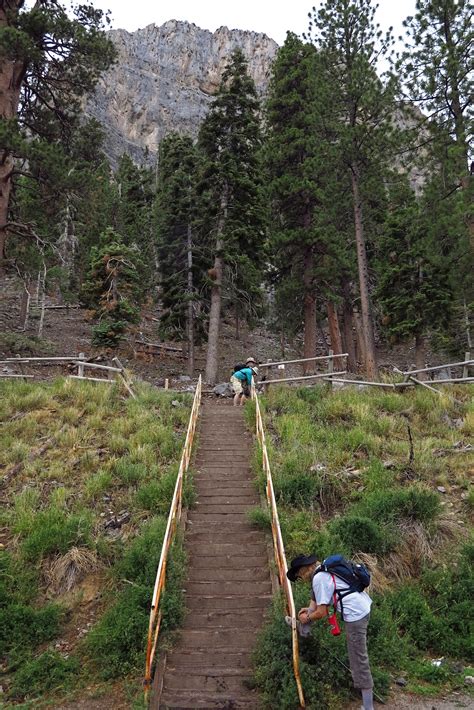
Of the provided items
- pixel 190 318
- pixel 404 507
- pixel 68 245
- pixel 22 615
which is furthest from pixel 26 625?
pixel 68 245

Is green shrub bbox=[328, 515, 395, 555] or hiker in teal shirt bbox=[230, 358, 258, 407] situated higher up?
hiker in teal shirt bbox=[230, 358, 258, 407]

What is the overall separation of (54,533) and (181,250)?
21767 millimetres

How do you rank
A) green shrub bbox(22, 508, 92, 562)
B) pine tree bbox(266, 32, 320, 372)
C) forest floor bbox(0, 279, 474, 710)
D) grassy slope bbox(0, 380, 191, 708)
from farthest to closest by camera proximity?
pine tree bbox(266, 32, 320, 372)
green shrub bbox(22, 508, 92, 562)
grassy slope bbox(0, 380, 191, 708)
forest floor bbox(0, 279, 474, 710)

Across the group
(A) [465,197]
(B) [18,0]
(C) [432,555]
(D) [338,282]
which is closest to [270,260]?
(D) [338,282]

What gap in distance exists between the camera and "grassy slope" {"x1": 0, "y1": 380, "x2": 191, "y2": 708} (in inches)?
240

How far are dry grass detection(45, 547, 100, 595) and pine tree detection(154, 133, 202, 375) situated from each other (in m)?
18.5

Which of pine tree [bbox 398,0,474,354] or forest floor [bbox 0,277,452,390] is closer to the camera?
pine tree [bbox 398,0,474,354]

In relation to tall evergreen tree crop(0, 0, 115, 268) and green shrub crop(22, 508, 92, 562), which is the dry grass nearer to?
green shrub crop(22, 508, 92, 562)

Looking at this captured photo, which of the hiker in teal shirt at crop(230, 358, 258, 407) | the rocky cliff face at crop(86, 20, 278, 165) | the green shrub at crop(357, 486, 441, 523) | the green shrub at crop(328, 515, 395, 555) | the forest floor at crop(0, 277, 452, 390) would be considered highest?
the rocky cliff face at crop(86, 20, 278, 165)

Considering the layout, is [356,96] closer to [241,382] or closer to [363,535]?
[241,382]

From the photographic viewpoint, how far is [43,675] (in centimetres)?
596

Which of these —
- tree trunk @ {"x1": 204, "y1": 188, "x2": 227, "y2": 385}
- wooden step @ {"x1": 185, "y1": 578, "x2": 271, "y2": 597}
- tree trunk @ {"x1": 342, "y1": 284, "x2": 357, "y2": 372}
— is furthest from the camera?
tree trunk @ {"x1": 342, "y1": 284, "x2": 357, "y2": 372}

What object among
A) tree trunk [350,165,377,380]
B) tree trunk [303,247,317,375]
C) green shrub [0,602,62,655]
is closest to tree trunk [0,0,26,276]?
green shrub [0,602,62,655]

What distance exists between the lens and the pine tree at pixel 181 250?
2630 cm
